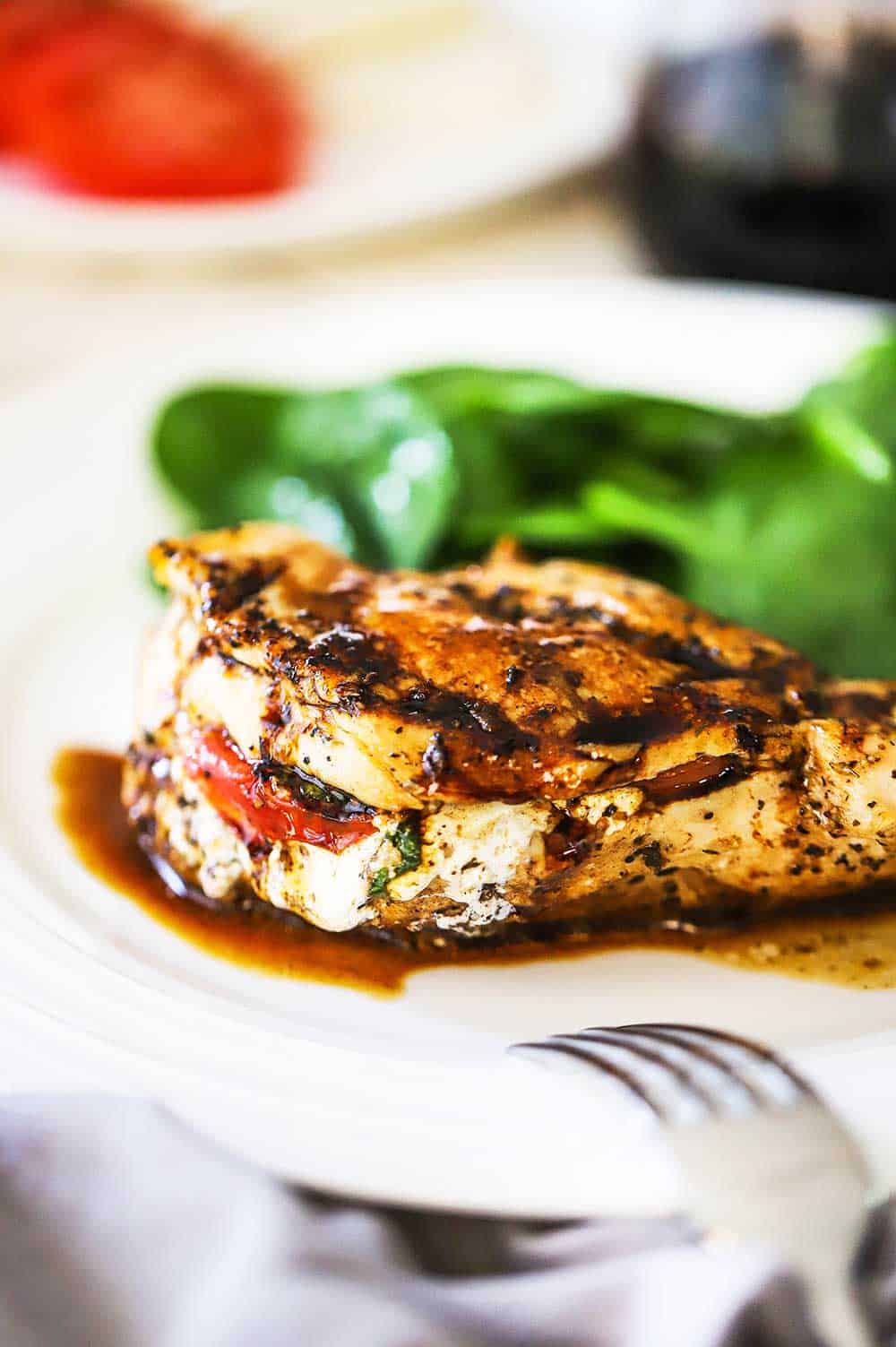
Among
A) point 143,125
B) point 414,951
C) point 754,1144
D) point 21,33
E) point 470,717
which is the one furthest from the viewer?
point 21,33

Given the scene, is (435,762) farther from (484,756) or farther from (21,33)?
(21,33)

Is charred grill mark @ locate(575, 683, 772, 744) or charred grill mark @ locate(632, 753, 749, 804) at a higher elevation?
charred grill mark @ locate(575, 683, 772, 744)

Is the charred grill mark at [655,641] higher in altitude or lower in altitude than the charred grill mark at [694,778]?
higher

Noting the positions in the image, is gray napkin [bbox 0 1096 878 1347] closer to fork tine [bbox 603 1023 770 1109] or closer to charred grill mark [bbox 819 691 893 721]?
fork tine [bbox 603 1023 770 1109]

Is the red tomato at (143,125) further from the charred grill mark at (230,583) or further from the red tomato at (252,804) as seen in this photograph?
the red tomato at (252,804)

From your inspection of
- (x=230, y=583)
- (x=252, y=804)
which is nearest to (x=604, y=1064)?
(x=252, y=804)

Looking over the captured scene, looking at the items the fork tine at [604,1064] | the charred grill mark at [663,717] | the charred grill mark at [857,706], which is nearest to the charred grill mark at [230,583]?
the charred grill mark at [663,717]

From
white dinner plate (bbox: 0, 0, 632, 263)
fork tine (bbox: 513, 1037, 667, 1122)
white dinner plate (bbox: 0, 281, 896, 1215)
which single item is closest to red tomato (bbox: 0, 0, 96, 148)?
white dinner plate (bbox: 0, 0, 632, 263)
